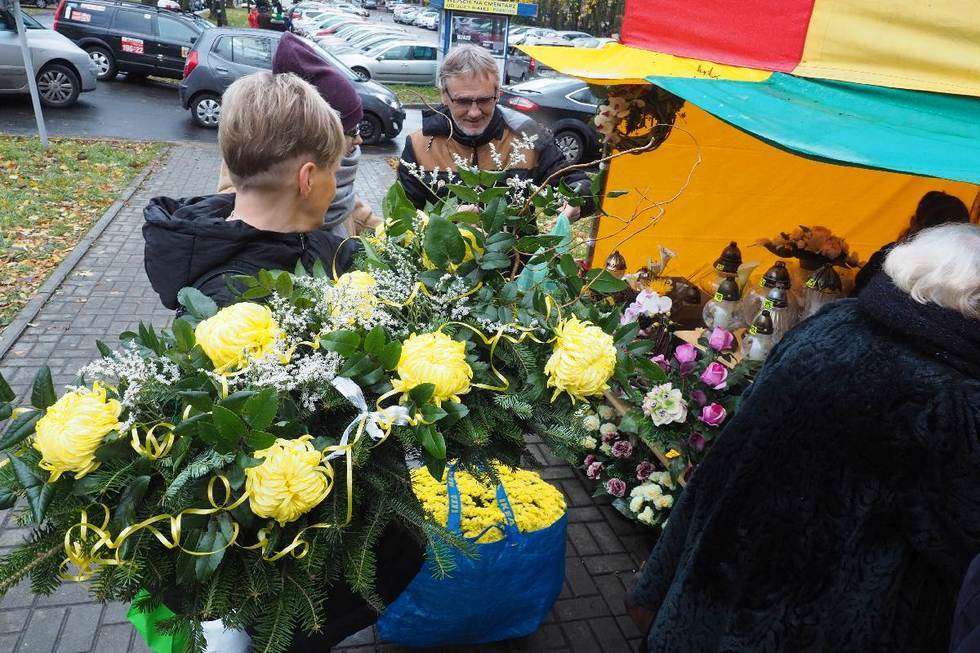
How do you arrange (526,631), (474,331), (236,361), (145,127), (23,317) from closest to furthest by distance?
1. (236,361)
2. (474,331)
3. (526,631)
4. (23,317)
5. (145,127)

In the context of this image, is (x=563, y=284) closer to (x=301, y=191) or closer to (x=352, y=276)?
(x=352, y=276)

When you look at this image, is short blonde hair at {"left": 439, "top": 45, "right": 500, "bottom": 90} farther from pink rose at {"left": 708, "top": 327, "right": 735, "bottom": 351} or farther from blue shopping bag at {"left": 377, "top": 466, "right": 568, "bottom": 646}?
blue shopping bag at {"left": 377, "top": 466, "right": 568, "bottom": 646}

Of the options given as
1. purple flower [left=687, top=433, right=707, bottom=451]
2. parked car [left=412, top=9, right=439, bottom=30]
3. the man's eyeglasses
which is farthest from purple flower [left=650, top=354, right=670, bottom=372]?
parked car [left=412, top=9, right=439, bottom=30]

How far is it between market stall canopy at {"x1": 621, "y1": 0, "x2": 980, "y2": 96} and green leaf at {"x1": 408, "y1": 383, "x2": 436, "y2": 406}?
1.80m

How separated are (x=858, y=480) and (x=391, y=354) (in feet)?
3.53

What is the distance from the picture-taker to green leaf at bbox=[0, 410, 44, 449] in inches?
46.5

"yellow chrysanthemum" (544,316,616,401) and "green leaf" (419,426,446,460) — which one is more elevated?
"yellow chrysanthemum" (544,316,616,401)

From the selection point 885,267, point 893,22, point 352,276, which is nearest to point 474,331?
point 352,276

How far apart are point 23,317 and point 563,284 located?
4890 mm

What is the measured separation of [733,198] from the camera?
13.0ft

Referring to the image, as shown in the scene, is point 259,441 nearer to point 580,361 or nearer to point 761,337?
point 580,361

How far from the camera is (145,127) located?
11.4m

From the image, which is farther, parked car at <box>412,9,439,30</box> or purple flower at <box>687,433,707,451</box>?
parked car at <box>412,9,439,30</box>

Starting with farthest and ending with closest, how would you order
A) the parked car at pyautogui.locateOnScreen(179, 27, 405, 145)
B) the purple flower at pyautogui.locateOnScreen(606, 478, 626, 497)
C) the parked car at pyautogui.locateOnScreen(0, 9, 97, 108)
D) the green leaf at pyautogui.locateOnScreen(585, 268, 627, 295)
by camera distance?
the parked car at pyautogui.locateOnScreen(179, 27, 405, 145)
the parked car at pyautogui.locateOnScreen(0, 9, 97, 108)
the purple flower at pyautogui.locateOnScreen(606, 478, 626, 497)
the green leaf at pyautogui.locateOnScreen(585, 268, 627, 295)
